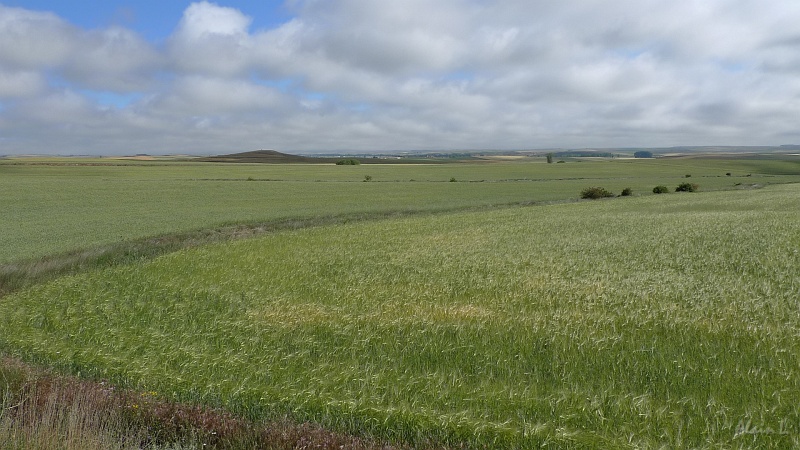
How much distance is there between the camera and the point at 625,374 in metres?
8.12

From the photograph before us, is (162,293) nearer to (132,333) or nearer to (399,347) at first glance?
(132,333)

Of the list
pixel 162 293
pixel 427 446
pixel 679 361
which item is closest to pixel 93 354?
pixel 162 293

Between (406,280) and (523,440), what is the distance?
9149mm

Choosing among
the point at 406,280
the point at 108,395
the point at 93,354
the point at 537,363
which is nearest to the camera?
the point at 108,395

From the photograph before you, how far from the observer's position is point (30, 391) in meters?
8.13

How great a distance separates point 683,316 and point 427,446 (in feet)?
22.3

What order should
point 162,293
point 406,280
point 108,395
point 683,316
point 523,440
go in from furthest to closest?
point 406,280 → point 162,293 → point 683,316 → point 108,395 → point 523,440

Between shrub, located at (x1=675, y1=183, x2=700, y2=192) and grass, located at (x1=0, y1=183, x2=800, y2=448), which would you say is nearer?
grass, located at (x1=0, y1=183, x2=800, y2=448)

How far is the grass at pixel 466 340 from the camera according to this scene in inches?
274

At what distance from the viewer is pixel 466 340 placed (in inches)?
392

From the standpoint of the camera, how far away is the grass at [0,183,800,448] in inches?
274

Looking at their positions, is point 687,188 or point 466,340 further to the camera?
point 687,188

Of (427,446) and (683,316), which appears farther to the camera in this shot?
(683,316)

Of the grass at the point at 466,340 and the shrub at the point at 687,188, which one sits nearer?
the grass at the point at 466,340
